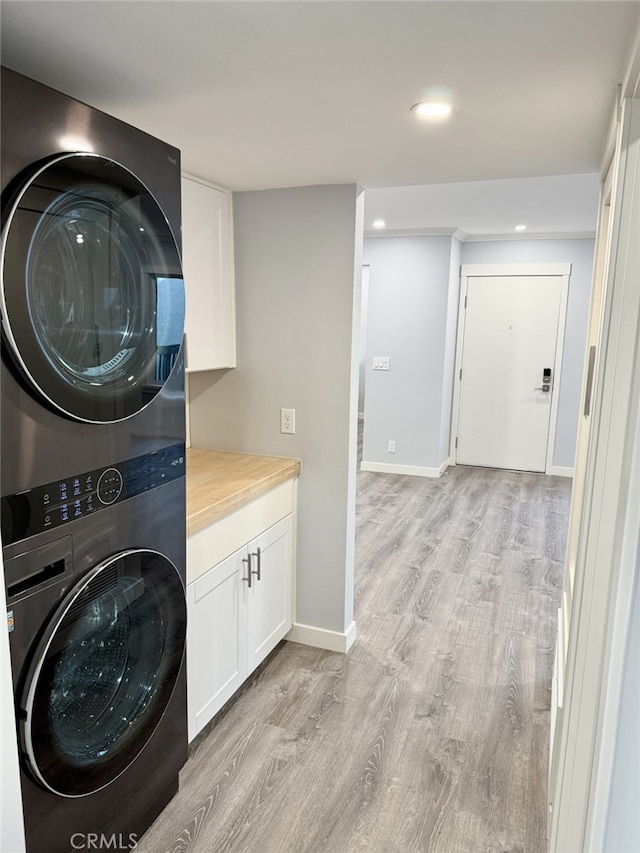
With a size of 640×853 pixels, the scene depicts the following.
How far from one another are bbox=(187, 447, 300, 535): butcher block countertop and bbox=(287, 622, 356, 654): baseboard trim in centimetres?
78

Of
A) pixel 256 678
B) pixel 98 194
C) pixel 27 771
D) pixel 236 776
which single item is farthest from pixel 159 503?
pixel 256 678

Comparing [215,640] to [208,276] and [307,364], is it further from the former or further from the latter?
[208,276]

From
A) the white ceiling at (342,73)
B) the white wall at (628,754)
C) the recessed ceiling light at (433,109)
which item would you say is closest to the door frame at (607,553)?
the white wall at (628,754)

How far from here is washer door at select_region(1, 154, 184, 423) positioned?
1.18 meters

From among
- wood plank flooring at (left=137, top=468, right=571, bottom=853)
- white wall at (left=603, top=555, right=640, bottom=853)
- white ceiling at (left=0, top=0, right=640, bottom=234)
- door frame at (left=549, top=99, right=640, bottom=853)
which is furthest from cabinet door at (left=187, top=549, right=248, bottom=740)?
white ceiling at (left=0, top=0, right=640, bottom=234)

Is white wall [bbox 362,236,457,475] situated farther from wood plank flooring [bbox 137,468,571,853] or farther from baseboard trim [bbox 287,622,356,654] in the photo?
baseboard trim [bbox 287,622,356,654]

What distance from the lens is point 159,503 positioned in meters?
1.67

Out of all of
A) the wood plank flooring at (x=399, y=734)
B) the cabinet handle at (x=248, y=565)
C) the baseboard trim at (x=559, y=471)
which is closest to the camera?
the wood plank flooring at (x=399, y=734)

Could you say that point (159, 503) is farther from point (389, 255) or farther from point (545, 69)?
point (389, 255)

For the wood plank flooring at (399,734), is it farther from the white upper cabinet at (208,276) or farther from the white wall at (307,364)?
the white upper cabinet at (208,276)

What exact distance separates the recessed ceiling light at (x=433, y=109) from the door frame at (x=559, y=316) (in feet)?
14.4

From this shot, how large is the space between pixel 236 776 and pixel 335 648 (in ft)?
2.89

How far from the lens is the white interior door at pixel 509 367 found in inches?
227

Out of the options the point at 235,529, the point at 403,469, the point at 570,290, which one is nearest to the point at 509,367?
the point at 570,290
